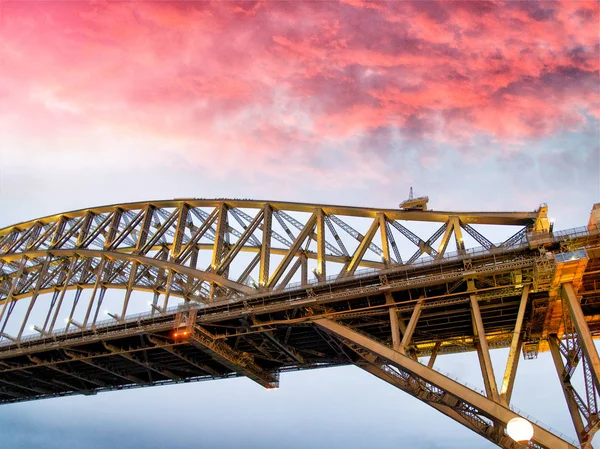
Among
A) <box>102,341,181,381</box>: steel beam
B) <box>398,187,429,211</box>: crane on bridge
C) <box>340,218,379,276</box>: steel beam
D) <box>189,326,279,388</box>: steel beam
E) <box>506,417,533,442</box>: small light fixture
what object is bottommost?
<box>506,417,533,442</box>: small light fixture

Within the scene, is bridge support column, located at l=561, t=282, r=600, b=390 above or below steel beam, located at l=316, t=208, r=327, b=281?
below

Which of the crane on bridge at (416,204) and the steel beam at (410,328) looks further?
the crane on bridge at (416,204)

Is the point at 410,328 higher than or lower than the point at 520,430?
higher

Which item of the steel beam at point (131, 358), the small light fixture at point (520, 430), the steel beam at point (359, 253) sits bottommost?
the small light fixture at point (520, 430)

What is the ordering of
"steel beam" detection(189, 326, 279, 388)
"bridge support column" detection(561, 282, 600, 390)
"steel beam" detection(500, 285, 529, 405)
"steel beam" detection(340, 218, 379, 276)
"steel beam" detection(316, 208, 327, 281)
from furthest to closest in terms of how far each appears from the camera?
"steel beam" detection(189, 326, 279, 388) < "steel beam" detection(316, 208, 327, 281) < "steel beam" detection(340, 218, 379, 276) < "steel beam" detection(500, 285, 529, 405) < "bridge support column" detection(561, 282, 600, 390)

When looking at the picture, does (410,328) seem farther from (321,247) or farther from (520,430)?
(520,430)

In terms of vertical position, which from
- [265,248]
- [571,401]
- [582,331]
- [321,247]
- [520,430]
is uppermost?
[265,248]

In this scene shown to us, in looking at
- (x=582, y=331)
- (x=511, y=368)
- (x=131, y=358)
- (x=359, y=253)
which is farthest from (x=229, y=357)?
(x=582, y=331)

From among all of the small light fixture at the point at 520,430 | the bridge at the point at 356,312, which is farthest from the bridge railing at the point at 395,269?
the small light fixture at the point at 520,430

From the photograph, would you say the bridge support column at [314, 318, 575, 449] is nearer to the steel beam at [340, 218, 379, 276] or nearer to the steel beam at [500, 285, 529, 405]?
the steel beam at [500, 285, 529, 405]

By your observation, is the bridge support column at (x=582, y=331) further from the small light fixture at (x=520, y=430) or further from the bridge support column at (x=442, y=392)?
the small light fixture at (x=520, y=430)

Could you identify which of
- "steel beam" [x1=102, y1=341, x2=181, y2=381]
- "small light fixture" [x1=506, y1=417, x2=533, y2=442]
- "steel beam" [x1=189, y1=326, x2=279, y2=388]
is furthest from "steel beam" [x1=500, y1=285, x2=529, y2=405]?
"steel beam" [x1=102, y1=341, x2=181, y2=381]

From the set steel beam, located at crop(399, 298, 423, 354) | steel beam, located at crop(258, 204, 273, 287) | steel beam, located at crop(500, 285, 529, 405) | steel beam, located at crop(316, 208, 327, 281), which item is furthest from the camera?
steel beam, located at crop(258, 204, 273, 287)

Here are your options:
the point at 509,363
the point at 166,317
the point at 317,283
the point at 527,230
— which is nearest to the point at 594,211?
the point at 527,230
